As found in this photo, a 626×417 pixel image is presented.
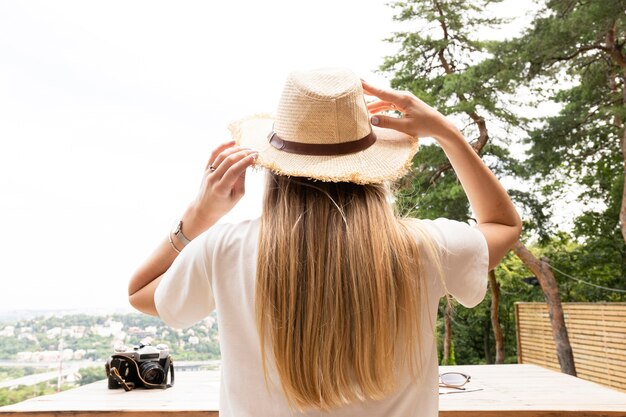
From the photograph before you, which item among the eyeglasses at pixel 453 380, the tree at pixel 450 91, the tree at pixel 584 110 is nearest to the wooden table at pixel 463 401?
the eyeglasses at pixel 453 380

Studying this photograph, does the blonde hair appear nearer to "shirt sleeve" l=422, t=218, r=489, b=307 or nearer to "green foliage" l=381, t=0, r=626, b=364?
"shirt sleeve" l=422, t=218, r=489, b=307

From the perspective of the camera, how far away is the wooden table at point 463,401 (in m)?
1.46

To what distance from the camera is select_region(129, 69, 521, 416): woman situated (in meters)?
0.71

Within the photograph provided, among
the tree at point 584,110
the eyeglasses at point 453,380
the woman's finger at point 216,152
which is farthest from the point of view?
the tree at point 584,110

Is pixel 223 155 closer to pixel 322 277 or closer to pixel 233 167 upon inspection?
pixel 233 167

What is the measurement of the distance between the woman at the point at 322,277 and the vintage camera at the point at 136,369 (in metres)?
1.10

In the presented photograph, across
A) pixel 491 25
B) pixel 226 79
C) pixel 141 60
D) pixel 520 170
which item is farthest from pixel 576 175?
pixel 141 60

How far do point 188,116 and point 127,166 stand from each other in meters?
0.74

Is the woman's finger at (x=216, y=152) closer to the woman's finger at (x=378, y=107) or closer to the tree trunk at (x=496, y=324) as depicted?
the woman's finger at (x=378, y=107)

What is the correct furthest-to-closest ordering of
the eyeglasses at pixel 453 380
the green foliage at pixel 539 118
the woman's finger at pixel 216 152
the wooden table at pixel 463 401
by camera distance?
the green foliage at pixel 539 118, the eyeglasses at pixel 453 380, the wooden table at pixel 463 401, the woman's finger at pixel 216 152

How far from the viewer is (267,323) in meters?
0.71

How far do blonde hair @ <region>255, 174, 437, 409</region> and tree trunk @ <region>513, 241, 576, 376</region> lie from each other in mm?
6137

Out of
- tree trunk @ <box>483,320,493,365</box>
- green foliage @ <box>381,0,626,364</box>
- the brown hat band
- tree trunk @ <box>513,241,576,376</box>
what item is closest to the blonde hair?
the brown hat band

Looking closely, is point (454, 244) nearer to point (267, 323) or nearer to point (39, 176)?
point (267, 323)
